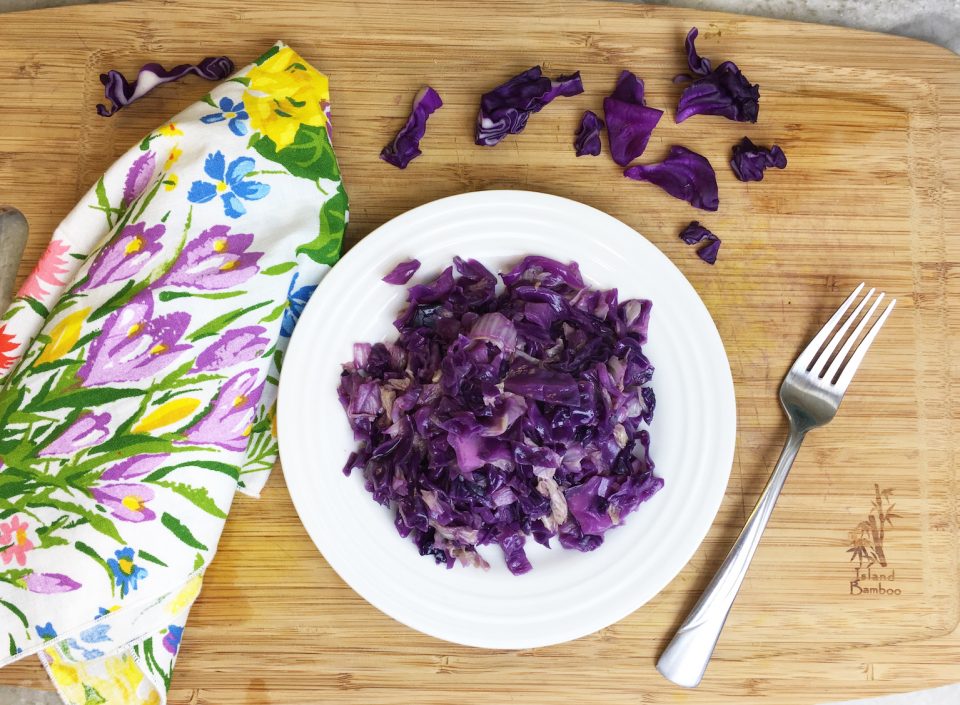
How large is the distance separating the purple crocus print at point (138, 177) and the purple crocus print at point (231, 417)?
453 mm

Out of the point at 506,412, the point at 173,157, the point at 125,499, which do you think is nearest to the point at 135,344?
the point at 125,499

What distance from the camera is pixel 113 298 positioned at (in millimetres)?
1330

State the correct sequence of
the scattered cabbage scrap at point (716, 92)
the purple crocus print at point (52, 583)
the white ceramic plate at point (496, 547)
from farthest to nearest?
1. the scattered cabbage scrap at point (716, 92)
2. the white ceramic plate at point (496, 547)
3. the purple crocus print at point (52, 583)

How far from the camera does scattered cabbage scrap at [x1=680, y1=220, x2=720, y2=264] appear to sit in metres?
1.48

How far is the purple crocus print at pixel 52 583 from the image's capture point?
1266mm

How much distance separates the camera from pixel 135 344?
4.29ft

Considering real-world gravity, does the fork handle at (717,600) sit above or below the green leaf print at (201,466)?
below

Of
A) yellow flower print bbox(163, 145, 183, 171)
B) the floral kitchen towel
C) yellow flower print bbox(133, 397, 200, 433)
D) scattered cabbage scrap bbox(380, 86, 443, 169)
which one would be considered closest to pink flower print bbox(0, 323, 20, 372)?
the floral kitchen towel

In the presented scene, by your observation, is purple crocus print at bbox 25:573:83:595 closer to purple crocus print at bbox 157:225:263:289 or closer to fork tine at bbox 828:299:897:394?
purple crocus print at bbox 157:225:263:289

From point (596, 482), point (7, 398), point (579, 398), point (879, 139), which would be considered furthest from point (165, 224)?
point (879, 139)

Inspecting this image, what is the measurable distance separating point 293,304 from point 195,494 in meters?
0.41

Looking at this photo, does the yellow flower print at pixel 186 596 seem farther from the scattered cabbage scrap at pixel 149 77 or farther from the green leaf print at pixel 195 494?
the scattered cabbage scrap at pixel 149 77

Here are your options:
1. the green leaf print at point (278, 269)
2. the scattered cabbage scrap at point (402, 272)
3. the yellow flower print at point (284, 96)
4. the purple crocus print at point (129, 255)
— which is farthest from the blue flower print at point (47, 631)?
the yellow flower print at point (284, 96)

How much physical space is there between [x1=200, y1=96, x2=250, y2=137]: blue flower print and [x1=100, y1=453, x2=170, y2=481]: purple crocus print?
638 mm
